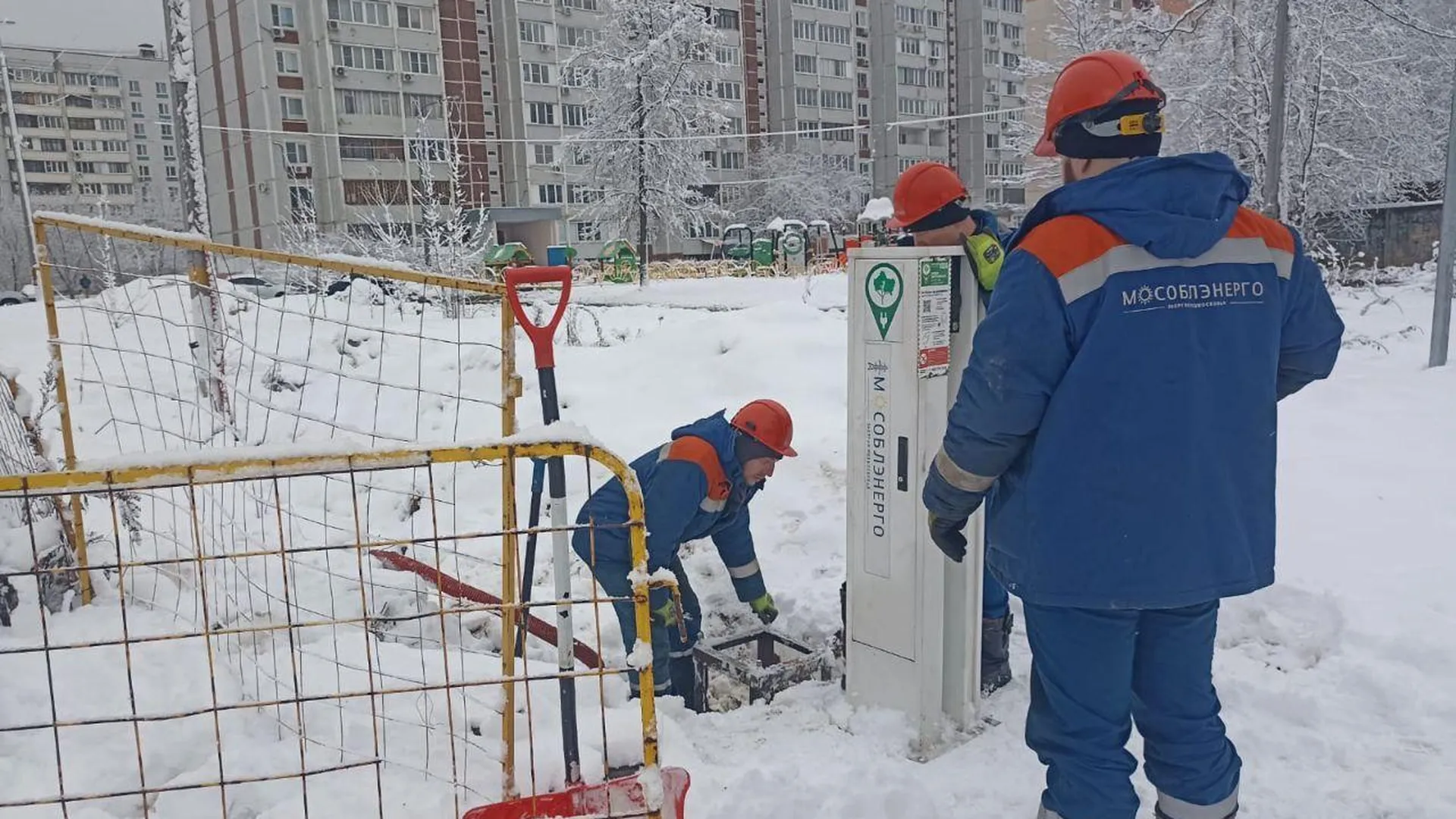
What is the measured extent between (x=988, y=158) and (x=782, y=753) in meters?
66.1

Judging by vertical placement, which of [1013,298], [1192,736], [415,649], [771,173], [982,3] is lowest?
[415,649]

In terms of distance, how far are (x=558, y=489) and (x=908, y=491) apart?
4.02ft

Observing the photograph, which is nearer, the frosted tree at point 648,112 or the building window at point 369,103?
the frosted tree at point 648,112

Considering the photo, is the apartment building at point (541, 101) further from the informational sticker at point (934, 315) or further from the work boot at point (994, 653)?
the informational sticker at point (934, 315)

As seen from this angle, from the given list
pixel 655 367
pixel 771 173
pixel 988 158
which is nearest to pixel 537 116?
pixel 771 173

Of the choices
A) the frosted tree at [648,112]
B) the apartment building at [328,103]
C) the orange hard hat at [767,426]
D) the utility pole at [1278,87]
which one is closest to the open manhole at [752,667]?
the orange hard hat at [767,426]

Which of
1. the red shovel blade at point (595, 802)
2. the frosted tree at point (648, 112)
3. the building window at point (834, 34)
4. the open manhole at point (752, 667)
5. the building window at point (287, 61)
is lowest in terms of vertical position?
the open manhole at point (752, 667)

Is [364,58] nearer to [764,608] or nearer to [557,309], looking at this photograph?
[764,608]

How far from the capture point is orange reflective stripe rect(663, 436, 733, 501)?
372cm

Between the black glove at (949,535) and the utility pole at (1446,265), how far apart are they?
8.14m

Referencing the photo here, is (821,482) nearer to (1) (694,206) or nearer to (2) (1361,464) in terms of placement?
(2) (1361,464)

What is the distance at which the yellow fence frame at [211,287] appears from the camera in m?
2.93

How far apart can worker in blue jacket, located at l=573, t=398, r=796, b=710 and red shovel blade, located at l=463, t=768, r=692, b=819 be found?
904 mm

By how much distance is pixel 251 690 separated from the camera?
10.9 feet
